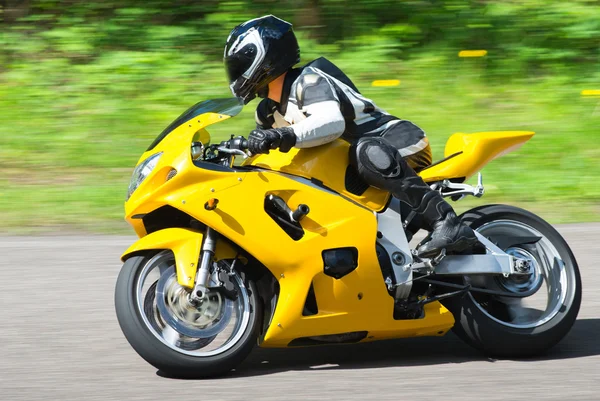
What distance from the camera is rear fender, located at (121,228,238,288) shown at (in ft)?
15.2

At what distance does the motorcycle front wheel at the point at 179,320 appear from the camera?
4.62 m

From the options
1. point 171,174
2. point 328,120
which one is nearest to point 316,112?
point 328,120

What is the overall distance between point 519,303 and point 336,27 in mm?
6466

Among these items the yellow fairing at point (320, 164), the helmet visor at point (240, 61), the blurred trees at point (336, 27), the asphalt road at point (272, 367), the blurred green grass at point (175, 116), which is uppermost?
the helmet visor at point (240, 61)

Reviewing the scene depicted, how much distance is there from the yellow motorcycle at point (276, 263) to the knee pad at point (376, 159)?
0.10 meters

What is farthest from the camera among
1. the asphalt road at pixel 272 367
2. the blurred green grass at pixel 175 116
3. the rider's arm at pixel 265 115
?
the blurred green grass at pixel 175 116

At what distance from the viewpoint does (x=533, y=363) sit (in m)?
4.99

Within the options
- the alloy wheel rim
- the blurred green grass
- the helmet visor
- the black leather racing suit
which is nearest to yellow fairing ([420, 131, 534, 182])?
the black leather racing suit

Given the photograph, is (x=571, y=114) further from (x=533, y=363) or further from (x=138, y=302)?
(x=138, y=302)

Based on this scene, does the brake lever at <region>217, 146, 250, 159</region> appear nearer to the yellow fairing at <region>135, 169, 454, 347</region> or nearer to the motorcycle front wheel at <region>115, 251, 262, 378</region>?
the yellow fairing at <region>135, 169, 454, 347</region>

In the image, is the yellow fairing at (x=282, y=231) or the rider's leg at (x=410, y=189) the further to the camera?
the rider's leg at (x=410, y=189)

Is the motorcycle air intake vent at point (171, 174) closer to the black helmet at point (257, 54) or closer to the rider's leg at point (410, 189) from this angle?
the black helmet at point (257, 54)

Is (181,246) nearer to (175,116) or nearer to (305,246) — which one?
(305,246)

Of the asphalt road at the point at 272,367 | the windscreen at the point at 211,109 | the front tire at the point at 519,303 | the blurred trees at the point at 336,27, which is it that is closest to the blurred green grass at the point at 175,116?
the blurred trees at the point at 336,27
